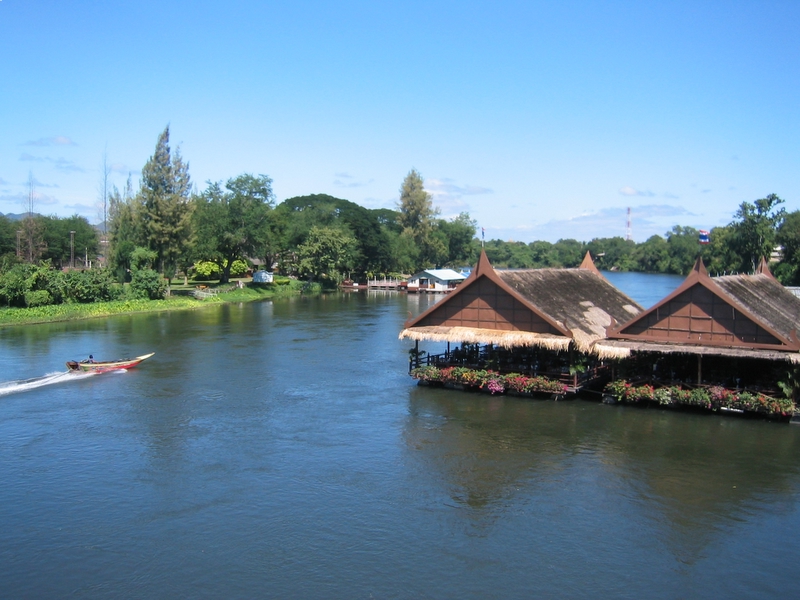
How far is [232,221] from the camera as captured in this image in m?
78.1

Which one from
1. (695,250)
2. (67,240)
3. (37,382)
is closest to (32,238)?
(67,240)

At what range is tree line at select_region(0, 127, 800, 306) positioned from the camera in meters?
64.6

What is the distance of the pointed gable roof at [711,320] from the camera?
80.2 feet

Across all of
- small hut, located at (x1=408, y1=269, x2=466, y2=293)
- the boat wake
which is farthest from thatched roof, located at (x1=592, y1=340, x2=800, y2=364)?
small hut, located at (x1=408, y1=269, x2=466, y2=293)

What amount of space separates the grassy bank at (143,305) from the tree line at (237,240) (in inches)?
58.1

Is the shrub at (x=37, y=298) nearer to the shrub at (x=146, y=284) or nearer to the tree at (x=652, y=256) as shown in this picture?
the shrub at (x=146, y=284)

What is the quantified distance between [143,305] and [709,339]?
48.1m

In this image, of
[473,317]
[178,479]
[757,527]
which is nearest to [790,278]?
[473,317]

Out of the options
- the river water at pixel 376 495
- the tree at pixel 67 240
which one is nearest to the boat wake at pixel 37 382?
the river water at pixel 376 495

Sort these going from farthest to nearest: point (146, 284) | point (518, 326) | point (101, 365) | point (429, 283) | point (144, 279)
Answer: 1. point (429, 283)
2. point (144, 279)
3. point (146, 284)
4. point (101, 365)
5. point (518, 326)

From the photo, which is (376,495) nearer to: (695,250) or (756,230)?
(756,230)

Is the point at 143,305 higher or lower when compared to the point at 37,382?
higher

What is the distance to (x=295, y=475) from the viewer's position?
20672mm

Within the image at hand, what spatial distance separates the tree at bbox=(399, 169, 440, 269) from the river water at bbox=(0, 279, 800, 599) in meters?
84.9
